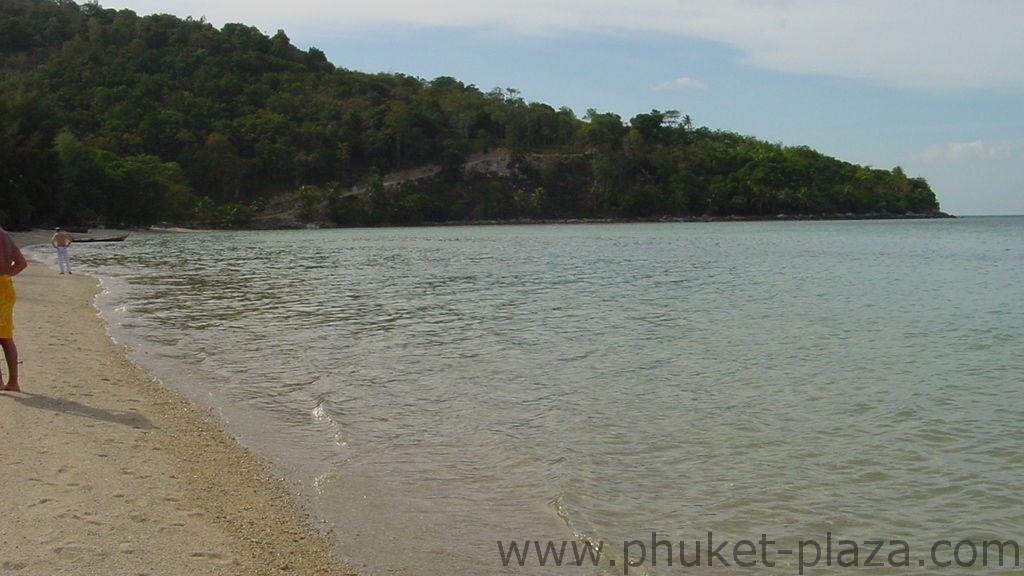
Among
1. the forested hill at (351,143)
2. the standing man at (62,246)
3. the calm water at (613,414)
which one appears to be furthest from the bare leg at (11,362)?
the forested hill at (351,143)

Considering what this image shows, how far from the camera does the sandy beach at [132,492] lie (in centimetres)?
500

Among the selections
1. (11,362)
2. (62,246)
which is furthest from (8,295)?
(62,246)

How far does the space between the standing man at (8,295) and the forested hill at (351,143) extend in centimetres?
10019

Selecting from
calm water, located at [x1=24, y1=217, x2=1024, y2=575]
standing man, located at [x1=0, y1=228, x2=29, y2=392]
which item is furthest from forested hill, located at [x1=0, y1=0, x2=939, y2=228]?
standing man, located at [x1=0, y1=228, x2=29, y2=392]

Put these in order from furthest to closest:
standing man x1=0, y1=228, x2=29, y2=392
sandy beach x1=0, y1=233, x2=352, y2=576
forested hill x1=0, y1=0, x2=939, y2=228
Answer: forested hill x1=0, y1=0, x2=939, y2=228 → standing man x1=0, y1=228, x2=29, y2=392 → sandy beach x1=0, y1=233, x2=352, y2=576

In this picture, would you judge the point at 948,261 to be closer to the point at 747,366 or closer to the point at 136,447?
the point at 747,366

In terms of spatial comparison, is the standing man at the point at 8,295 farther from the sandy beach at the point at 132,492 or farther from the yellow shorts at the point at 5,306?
the sandy beach at the point at 132,492

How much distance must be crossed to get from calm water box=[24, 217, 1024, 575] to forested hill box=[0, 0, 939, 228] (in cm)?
9503

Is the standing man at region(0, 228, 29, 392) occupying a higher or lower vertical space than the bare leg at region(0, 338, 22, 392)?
higher

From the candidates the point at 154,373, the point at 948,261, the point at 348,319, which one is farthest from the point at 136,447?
the point at 948,261

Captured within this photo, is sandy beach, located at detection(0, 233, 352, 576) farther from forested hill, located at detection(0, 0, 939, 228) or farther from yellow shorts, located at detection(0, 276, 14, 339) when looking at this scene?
forested hill, located at detection(0, 0, 939, 228)

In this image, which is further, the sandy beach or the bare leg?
the bare leg

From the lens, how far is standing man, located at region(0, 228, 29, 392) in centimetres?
881

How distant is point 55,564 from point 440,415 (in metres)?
5.35
